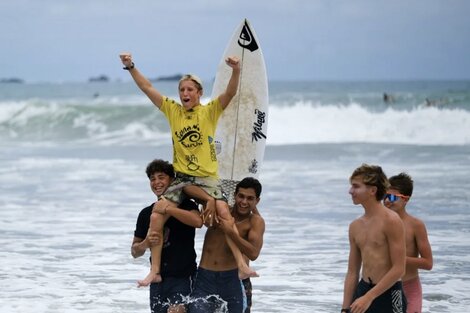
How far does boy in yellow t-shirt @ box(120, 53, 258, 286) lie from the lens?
15.0 ft

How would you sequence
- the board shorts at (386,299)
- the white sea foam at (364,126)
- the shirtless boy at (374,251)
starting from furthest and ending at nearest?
1. the white sea foam at (364,126)
2. the board shorts at (386,299)
3. the shirtless boy at (374,251)

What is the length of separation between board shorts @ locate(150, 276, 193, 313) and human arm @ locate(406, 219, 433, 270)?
108cm

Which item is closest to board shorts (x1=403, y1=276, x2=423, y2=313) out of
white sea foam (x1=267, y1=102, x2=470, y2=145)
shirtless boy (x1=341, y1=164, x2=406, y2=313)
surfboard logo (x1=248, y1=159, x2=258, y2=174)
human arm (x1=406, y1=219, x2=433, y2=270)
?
human arm (x1=406, y1=219, x2=433, y2=270)

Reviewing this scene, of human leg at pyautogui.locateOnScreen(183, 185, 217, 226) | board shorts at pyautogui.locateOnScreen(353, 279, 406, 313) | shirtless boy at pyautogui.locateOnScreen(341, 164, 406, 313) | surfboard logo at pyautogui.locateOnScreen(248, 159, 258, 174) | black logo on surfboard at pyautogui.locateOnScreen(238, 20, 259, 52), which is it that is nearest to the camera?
shirtless boy at pyautogui.locateOnScreen(341, 164, 406, 313)

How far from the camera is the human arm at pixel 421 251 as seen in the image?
4.61 meters

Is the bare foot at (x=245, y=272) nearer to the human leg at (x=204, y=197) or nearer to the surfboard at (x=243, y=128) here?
the human leg at (x=204, y=197)

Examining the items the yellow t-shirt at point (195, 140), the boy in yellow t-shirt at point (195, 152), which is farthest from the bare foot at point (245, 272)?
the yellow t-shirt at point (195, 140)

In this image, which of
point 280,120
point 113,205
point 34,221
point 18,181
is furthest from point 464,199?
point 280,120

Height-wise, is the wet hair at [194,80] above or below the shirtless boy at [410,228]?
above

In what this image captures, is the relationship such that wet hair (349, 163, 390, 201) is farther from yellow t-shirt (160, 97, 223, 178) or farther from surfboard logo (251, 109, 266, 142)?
surfboard logo (251, 109, 266, 142)

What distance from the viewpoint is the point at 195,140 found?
4.70m

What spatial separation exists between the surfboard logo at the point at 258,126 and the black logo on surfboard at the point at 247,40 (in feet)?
2.18

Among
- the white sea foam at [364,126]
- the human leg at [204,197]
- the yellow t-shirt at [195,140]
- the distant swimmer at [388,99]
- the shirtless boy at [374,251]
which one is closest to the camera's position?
the shirtless boy at [374,251]

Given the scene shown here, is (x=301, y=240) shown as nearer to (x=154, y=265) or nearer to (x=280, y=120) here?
(x=154, y=265)
